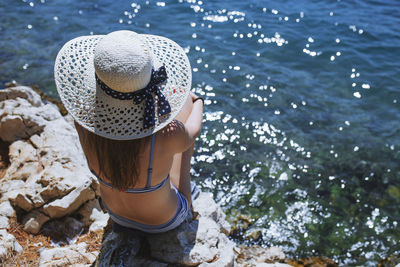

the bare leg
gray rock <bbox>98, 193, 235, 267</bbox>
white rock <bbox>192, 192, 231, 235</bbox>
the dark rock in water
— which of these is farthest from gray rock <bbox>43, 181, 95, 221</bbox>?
the dark rock in water

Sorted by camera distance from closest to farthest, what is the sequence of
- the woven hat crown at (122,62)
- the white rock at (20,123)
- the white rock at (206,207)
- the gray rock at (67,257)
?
the woven hat crown at (122,62) → the gray rock at (67,257) → the white rock at (206,207) → the white rock at (20,123)

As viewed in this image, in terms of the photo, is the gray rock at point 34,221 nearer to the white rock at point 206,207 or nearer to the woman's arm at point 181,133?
the white rock at point 206,207

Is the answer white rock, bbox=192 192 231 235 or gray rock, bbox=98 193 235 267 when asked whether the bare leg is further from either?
white rock, bbox=192 192 231 235

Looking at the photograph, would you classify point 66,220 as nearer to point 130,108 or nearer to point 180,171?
point 180,171

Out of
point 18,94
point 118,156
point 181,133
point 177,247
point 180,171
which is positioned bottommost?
point 18,94

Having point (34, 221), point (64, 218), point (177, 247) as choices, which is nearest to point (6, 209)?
point (34, 221)

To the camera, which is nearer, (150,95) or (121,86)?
(121,86)

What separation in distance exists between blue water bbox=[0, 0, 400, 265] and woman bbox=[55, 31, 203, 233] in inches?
102

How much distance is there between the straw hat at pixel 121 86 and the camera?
6.82ft

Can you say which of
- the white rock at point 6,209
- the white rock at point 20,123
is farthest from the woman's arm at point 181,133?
the white rock at point 20,123

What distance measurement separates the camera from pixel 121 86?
2117 mm

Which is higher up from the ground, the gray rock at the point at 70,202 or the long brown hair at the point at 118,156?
the long brown hair at the point at 118,156

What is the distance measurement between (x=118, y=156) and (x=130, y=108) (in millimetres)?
342

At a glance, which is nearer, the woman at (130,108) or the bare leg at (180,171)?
the woman at (130,108)
